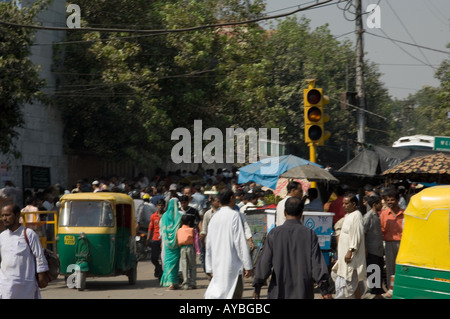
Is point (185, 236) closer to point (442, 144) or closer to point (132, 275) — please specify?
point (132, 275)

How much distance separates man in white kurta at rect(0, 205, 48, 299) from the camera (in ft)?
27.0

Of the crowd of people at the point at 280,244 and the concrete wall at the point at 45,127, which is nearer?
the crowd of people at the point at 280,244

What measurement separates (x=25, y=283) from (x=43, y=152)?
20516mm

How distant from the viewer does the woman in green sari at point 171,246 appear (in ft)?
49.8

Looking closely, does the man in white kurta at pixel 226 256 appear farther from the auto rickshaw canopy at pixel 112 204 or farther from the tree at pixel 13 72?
the tree at pixel 13 72

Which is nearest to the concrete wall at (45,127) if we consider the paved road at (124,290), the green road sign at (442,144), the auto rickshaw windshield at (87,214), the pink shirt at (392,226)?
the paved road at (124,290)

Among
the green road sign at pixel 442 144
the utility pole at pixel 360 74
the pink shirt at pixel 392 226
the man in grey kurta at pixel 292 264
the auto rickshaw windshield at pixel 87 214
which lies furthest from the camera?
the utility pole at pixel 360 74

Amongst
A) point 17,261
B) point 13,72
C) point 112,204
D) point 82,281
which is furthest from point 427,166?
point 13,72

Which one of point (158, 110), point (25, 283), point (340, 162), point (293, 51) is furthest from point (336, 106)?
point (25, 283)

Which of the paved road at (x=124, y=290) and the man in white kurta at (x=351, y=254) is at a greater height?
the man in white kurta at (x=351, y=254)

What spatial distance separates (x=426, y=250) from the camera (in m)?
9.05

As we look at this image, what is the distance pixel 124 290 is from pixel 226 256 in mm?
6422

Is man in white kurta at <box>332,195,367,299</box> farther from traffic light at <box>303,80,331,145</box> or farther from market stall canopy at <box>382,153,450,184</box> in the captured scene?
market stall canopy at <box>382,153,450,184</box>

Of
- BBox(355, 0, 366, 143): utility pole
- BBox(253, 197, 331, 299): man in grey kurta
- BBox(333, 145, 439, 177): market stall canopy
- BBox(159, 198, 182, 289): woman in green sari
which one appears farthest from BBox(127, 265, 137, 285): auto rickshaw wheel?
BBox(253, 197, 331, 299): man in grey kurta
